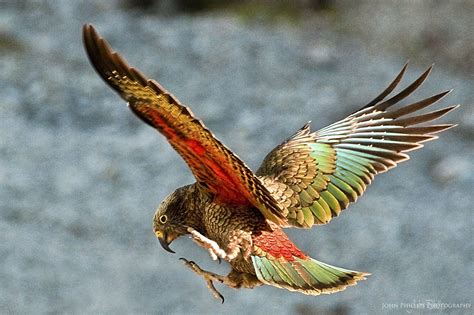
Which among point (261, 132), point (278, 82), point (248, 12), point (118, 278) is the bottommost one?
point (118, 278)

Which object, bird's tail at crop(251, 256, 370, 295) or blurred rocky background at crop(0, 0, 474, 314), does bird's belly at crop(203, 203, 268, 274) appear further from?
blurred rocky background at crop(0, 0, 474, 314)

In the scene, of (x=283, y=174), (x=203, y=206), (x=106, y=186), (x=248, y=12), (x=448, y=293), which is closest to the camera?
(x=203, y=206)

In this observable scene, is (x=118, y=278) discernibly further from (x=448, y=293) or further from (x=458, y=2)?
(x=458, y=2)

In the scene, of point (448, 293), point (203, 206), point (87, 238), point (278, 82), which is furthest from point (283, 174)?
point (278, 82)

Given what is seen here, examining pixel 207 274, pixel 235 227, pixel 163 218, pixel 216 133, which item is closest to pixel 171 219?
pixel 163 218

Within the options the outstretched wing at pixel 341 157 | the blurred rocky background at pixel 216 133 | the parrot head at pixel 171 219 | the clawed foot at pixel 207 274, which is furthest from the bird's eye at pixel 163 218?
the blurred rocky background at pixel 216 133

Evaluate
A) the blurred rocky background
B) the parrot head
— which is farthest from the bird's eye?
the blurred rocky background

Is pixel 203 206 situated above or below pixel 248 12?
below
